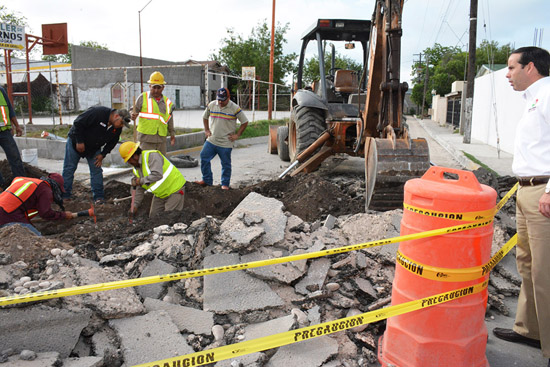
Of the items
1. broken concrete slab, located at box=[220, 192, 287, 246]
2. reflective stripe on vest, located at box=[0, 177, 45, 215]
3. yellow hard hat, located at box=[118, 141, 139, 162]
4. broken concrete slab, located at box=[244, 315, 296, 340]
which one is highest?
yellow hard hat, located at box=[118, 141, 139, 162]

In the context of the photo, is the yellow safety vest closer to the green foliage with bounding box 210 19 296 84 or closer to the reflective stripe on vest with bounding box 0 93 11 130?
the reflective stripe on vest with bounding box 0 93 11 130

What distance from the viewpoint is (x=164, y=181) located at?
4.99 meters

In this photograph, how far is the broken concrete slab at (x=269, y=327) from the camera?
291 centimetres

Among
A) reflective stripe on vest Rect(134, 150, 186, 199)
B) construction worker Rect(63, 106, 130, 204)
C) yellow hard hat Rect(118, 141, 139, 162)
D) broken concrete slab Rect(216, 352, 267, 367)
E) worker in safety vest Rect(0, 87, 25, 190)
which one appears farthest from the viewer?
worker in safety vest Rect(0, 87, 25, 190)

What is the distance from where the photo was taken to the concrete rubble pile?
264 cm

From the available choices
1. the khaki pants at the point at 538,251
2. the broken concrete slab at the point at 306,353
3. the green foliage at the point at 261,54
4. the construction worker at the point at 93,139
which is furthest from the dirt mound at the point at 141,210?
the green foliage at the point at 261,54

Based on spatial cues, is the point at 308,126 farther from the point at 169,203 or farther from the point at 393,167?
the point at 393,167

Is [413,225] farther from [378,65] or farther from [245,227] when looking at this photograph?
[378,65]

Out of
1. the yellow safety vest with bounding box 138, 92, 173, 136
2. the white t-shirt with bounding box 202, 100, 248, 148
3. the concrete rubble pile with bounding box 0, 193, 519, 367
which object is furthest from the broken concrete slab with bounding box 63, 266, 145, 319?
the white t-shirt with bounding box 202, 100, 248, 148

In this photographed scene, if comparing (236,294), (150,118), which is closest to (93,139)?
(150,118)

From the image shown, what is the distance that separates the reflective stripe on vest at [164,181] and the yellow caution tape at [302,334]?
3.10 m

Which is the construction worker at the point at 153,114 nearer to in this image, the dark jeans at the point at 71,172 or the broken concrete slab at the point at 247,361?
the dark jeans at the point at 71,172

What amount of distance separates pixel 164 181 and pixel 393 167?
8.48 feet

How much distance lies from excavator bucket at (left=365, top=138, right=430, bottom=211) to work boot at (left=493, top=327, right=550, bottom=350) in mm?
1609
